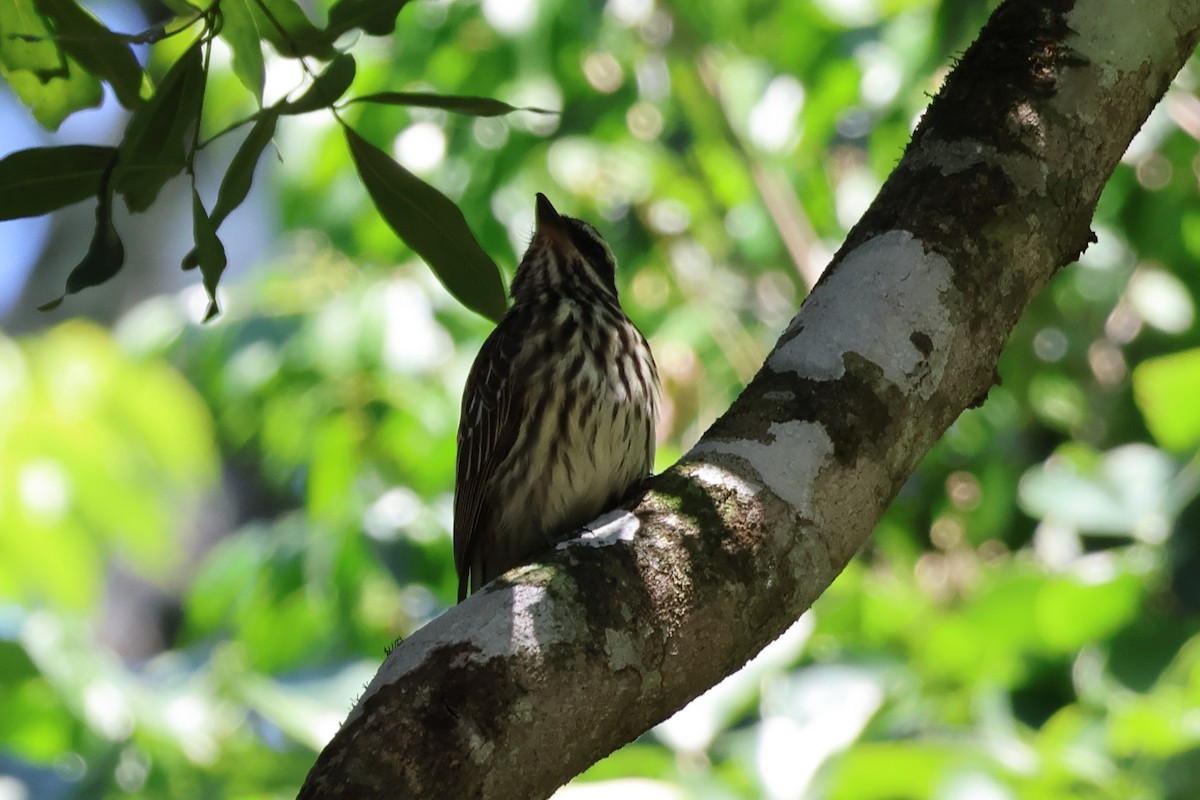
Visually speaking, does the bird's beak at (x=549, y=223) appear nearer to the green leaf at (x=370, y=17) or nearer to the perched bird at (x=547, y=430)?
the perched bird at (x=547, y=430)

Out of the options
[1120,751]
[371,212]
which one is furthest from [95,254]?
[371,212]

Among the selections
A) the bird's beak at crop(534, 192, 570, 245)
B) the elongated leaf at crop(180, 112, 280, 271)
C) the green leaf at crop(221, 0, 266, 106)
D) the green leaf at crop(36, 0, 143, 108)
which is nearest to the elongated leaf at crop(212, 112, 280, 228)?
the elongated leaf at crop(180, 112, 280, 271)

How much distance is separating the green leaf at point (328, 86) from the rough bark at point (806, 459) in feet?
2.42

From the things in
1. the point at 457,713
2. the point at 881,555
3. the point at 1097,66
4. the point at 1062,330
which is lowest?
the point at 457,713

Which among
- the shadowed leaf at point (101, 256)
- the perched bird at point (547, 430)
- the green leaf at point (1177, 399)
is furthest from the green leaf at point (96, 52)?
the green leaf at point (1177, 399)

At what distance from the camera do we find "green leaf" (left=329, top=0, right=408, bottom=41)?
82.9 inches

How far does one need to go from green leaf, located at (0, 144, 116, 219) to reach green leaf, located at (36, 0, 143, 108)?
216mm

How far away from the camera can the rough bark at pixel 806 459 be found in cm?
151

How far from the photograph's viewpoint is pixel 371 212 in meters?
5.44

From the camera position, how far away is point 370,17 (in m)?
2.11

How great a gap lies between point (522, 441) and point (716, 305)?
8.61 ft

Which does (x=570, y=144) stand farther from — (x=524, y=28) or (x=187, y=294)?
(x=187, y=294)

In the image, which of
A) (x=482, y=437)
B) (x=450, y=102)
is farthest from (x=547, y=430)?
(x=450, y=102)

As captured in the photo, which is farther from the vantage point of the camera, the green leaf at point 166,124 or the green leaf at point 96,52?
the green leaf at point 96,52
